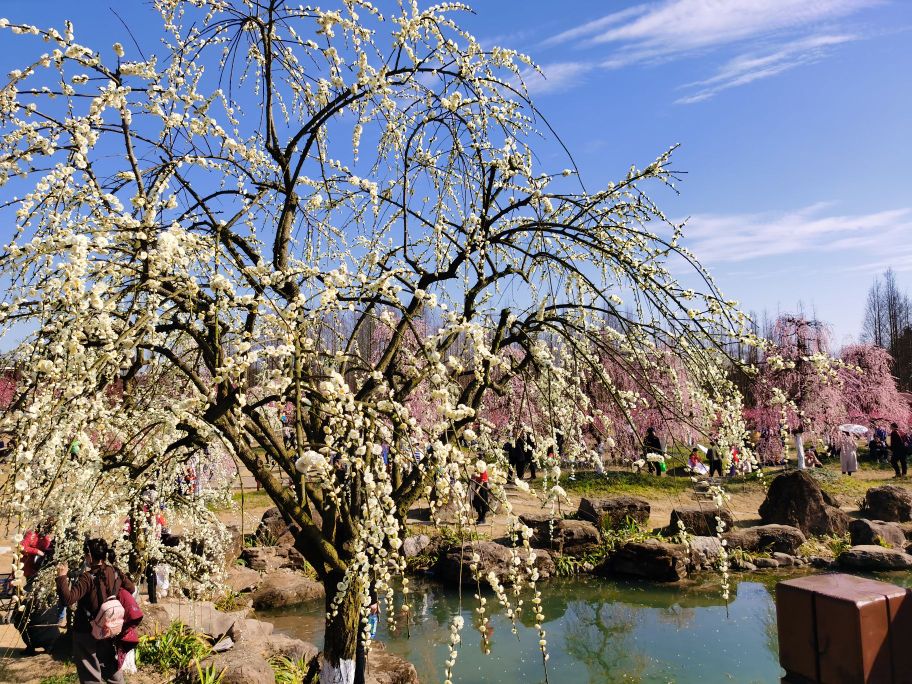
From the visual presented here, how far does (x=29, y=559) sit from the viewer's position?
23.8ft

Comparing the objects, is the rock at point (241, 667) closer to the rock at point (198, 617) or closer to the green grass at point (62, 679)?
the rock at point (198, 617)

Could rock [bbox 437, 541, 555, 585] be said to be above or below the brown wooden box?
below

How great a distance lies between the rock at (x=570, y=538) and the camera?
10.6 m

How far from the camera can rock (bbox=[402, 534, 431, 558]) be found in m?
10.5

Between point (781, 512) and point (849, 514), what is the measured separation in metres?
2.46

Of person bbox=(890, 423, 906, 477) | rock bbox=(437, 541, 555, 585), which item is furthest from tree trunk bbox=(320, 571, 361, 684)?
person bbox=(890, 423, 906, 477)

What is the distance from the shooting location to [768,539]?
1093 cm

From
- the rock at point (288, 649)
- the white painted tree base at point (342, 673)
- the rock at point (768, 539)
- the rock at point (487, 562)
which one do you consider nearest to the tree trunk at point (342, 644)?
the white painted tree base at point (342, 673)

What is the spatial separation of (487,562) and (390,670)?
301 centimetres

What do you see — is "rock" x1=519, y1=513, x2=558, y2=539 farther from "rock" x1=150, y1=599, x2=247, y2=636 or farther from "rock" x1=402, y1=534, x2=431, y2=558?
"rock" x1=150, y1=599, x2=247, y2=636

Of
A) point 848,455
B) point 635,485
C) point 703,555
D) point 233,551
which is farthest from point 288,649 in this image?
point 848,455

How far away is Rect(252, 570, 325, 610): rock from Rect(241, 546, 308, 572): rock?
1.48 feet

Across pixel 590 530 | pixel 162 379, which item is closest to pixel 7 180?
pixel 162 379

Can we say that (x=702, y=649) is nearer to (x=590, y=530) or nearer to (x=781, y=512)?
(x=590, y=530)
